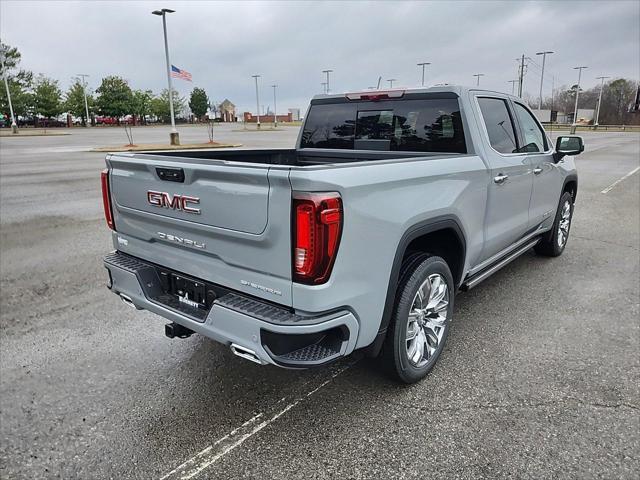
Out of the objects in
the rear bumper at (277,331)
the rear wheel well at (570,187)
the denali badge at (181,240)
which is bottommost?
the rear bumper at (277,331)

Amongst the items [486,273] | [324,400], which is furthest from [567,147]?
[324,400]

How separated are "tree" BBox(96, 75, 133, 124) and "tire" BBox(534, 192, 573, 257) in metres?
89.8

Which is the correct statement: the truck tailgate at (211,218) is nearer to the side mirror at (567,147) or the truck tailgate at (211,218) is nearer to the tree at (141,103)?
the side mirror at (567,147)

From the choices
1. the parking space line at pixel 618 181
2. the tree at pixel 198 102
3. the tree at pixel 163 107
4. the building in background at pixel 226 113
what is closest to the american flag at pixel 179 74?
the parking space line at pixel 618 181

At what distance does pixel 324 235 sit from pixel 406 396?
1432mm

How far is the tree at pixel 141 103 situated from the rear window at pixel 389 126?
301 feet

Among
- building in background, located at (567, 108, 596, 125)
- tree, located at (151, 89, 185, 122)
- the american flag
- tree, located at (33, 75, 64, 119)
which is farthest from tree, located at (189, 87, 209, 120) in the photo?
the american flag

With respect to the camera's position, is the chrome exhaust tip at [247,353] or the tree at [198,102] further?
the tree at [198,102]

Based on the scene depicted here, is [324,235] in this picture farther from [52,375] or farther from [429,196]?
[52,375]

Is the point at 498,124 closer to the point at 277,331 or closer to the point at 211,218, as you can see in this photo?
the point at 211,218

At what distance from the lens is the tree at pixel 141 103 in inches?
3461

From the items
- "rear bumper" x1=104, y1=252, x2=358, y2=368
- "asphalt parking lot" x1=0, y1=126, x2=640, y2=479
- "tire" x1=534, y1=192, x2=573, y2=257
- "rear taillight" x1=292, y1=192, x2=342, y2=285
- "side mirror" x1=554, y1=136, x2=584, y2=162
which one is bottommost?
"asphalt parking lot" x1=0, y1=126, x2=640, y2=479

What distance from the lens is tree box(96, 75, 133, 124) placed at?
83.6 metres

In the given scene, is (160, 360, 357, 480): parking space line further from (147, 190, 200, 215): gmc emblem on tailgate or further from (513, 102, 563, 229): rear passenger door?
(513, 102, 563, 229): rear passenger door
